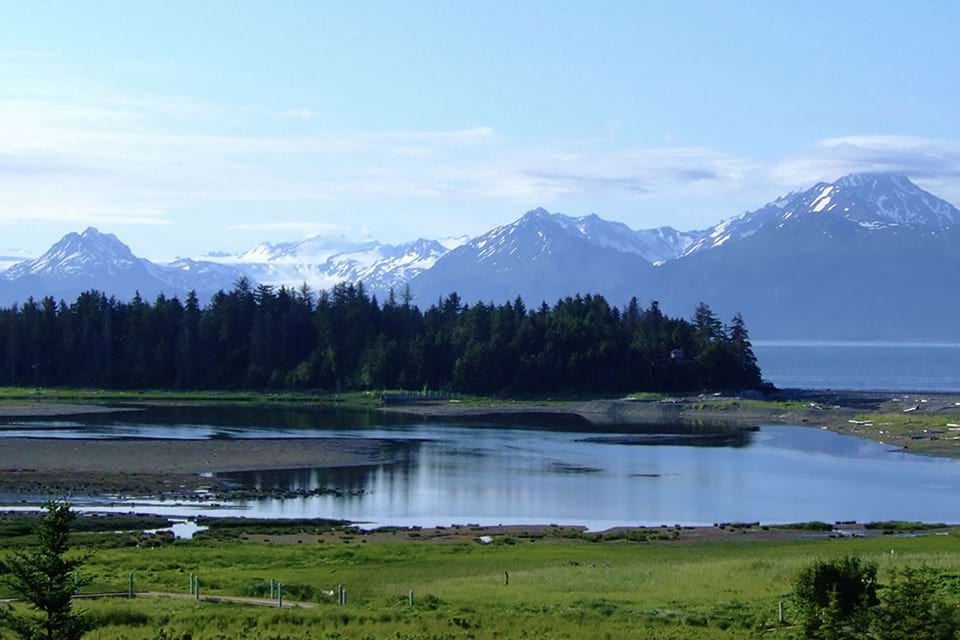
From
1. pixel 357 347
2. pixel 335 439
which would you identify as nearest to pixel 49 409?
pixel 335 439

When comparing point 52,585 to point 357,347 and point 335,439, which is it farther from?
point 357,347

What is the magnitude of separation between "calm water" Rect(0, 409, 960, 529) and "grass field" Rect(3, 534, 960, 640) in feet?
40.6

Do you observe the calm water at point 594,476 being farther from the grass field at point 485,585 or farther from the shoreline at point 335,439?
the grass field at point 485,585

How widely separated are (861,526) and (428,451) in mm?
42617

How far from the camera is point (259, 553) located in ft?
168

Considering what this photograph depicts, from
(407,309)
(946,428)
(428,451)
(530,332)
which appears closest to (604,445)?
(428,451)

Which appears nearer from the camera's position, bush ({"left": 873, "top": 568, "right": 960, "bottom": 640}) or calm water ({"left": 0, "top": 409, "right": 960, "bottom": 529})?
bush ({"left": 873, "top": 568, "right": 960, "bottom": 640})

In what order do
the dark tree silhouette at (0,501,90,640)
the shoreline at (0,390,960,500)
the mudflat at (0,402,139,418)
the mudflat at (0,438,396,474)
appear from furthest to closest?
the mudflat at (0,402,139,418), the mudflat at (0,438,396,474), the shoreline at (0,390,960,500), the dark tree silhouette at (0,501,90,640)

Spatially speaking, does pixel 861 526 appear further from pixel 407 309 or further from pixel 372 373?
pixel 407 309

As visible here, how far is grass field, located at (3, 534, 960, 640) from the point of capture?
33781mm

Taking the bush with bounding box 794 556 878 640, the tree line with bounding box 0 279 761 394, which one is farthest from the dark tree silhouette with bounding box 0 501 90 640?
the tree line with bounding box 0 279 761 394

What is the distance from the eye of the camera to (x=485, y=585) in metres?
43.1

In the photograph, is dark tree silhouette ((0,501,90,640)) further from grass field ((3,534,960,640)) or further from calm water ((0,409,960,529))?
calm water ((0,409,960,529))

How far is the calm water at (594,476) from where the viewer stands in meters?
69.6
